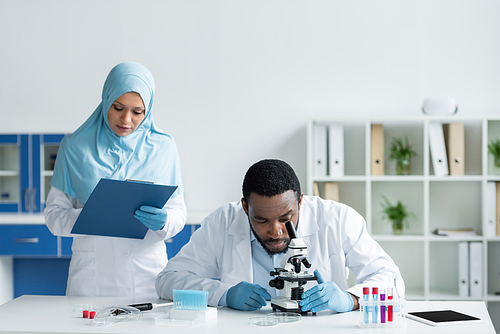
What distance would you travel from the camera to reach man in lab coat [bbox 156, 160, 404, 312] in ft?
5.21

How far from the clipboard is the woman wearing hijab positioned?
15 centimetres

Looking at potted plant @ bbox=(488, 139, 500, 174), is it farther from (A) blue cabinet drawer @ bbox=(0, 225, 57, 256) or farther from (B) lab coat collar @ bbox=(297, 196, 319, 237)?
(A) blue cabinet drawer @ bbox=(0, 225, 57, 256)

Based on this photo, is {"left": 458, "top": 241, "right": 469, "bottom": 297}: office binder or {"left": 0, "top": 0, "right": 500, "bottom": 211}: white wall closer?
{"left": 458, "top": 241, "right": 469, "bottom": 297}: office binder

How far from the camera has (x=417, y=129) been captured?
3451 mm

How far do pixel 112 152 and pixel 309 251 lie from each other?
0.88 metres

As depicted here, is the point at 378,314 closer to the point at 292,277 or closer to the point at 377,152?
the point at 292,277

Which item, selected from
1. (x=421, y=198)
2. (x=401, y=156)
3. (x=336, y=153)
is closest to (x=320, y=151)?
(x=336, y=153)

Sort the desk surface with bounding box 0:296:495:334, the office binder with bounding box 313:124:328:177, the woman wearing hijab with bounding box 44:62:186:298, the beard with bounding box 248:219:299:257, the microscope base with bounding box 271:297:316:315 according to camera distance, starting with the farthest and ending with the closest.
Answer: the office binder with bounding box 313:124:328:177 < the woman wearing hijab with bounding box 44:62:186:298 < the beard with bounding box 248:219:299:257 < the microscope base with bounding box 271:297:316:315 < the desk surface with bounding box 0:296:495:334

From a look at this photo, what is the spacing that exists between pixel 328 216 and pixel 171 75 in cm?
224

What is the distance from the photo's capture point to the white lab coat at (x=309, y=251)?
5.73ft

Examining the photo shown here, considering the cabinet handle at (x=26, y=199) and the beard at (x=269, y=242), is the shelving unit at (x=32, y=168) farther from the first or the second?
the beard at (x=269, y=242)

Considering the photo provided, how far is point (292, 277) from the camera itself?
1.45 meters

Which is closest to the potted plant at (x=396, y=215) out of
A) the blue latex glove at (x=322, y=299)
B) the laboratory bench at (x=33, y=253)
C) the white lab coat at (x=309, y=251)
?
the laboratory bench at (x=33, y=253)

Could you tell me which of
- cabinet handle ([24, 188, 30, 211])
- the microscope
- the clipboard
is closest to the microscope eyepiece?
the microscope
